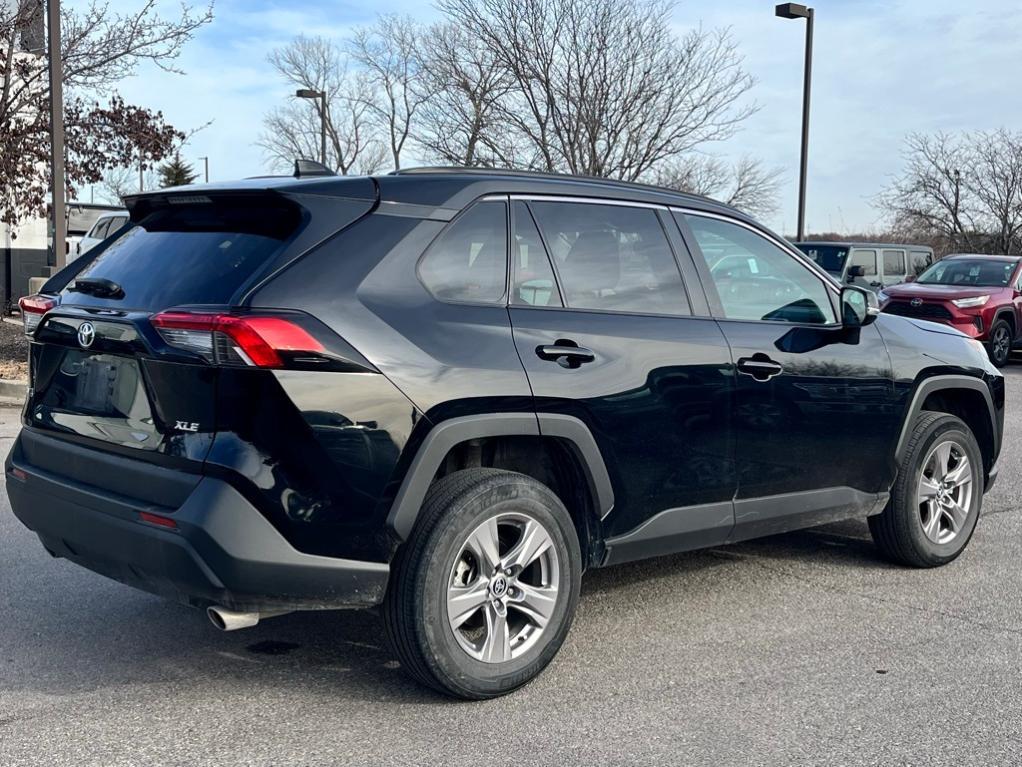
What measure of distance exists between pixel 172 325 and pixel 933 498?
A: 3.85 metres

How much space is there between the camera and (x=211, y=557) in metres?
3.44

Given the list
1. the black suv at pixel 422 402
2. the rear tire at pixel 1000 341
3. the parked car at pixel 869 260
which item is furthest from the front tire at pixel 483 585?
→ the parked car at pixel 869 260

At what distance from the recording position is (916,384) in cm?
539

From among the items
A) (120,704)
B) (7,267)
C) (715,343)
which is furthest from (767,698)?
(7,267)

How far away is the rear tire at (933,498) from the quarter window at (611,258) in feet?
5.45

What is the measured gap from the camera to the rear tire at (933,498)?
5.46m

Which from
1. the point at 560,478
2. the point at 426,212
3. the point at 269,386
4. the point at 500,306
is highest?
the point at 426,212

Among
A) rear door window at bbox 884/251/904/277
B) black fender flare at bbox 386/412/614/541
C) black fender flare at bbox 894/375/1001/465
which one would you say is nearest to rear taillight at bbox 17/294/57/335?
black fender flare at bbox 386/412/614/541

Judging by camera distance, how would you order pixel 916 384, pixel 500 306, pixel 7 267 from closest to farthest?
pixel 500 306, pixel 916 384, pixel 7 267

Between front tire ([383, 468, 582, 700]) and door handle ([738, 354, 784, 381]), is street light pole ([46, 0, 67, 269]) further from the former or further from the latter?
front tire ([383, 468, 582, 700])

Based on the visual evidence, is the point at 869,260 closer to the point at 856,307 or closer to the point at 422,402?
the point at 856,307

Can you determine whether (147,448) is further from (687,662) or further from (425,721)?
(687,662)

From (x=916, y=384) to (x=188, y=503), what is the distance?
3494 mm

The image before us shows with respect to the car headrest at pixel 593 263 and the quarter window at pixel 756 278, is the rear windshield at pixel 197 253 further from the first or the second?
the quarter window at pixel 756 278
